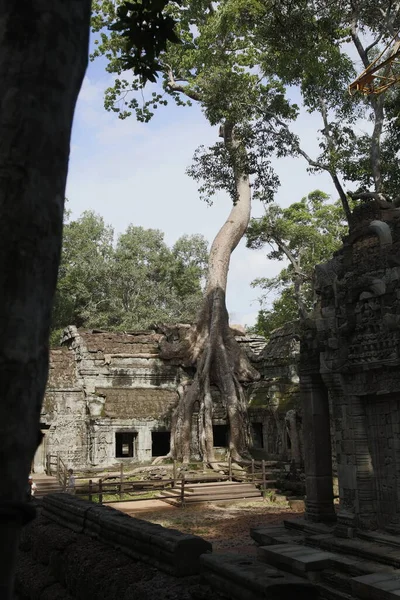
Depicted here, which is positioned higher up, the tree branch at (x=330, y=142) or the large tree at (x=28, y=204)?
the tree branch at (x=330, y=142)

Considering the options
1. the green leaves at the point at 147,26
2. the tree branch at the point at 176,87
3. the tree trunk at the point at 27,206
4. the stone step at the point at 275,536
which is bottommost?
the stone step at the point at 275,536

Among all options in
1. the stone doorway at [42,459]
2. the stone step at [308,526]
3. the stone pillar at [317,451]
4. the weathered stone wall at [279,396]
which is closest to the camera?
the stone step at [308,526]

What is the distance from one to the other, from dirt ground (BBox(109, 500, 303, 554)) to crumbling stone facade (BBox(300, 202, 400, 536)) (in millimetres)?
2930

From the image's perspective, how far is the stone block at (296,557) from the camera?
833 cm

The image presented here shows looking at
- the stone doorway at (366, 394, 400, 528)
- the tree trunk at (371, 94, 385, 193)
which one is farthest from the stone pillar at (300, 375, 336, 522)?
the tree trunk at (371, 94, 385, 193)

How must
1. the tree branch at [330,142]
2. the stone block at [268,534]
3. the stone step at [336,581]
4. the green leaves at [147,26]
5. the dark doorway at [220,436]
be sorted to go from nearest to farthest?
1. the green leaves at [147,26]
2. the stone step at [336,581]
3. the stone block at [268,534]
4. the tree branch at [330,142]
5. the dark doorway at [220,436]

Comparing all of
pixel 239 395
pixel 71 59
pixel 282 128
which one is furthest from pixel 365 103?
pixel 71 59

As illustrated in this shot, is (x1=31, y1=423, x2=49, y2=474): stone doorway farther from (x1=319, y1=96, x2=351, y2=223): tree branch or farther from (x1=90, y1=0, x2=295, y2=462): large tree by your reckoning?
(x1=319, y1=96, x2=351, y2=223): tree branch

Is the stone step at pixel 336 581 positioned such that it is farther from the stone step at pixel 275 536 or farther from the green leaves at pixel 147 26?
the green leaves at pixel 147 26

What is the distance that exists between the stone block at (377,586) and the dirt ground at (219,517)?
15.7 feet

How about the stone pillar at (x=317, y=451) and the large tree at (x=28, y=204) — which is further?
Answer: the stone pillar at (x=317, y=451)

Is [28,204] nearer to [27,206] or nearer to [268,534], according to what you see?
[27,206]

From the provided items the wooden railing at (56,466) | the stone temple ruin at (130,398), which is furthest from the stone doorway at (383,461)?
the wooden railing at (56,466)

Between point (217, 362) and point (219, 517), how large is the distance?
33.4 ft
